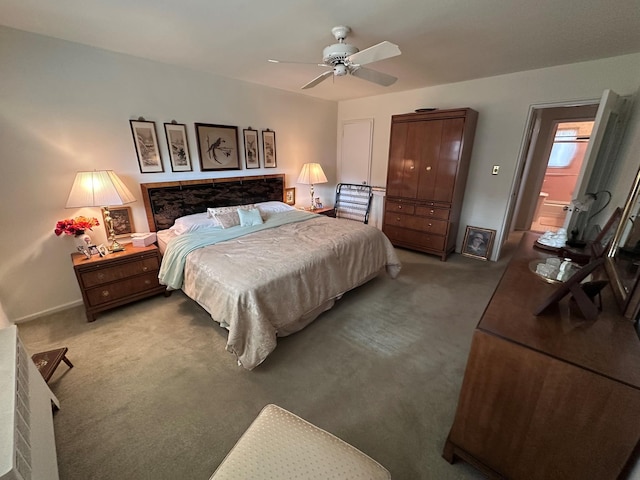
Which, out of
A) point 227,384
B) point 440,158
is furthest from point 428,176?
point 227,384

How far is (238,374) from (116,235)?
7.04 ft

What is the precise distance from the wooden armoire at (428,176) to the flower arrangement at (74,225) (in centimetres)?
379

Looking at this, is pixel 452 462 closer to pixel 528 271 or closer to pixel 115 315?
pixel 528 271

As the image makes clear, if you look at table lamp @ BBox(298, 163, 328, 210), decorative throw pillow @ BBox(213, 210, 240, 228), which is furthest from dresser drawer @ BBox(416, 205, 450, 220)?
decorative throw pillow @ BBox(213, 210, 240, 228)

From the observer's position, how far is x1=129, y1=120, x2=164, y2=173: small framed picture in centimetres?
279

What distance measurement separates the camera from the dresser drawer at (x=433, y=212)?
12.1 ft

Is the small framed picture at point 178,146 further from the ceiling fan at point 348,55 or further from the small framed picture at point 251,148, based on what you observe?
the ceiling fan at point 348,55

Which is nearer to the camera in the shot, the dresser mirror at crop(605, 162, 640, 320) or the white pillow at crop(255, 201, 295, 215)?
the dresser mirror at crop(605, 162, 640, 320)

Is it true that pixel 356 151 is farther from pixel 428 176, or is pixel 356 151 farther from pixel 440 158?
pixel 440 158

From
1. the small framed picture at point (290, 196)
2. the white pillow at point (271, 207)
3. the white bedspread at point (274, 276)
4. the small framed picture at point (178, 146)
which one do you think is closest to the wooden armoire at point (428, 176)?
the white bedspread at point (274, 276)

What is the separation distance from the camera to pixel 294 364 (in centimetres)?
198

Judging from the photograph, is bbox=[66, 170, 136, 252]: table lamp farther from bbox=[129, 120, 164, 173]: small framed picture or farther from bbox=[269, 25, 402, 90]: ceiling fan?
bbox=[269, 25, 402, 90]: ceiling fan

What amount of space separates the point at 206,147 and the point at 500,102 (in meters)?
3.87

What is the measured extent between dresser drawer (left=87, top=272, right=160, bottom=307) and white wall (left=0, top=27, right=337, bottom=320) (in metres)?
0.53
